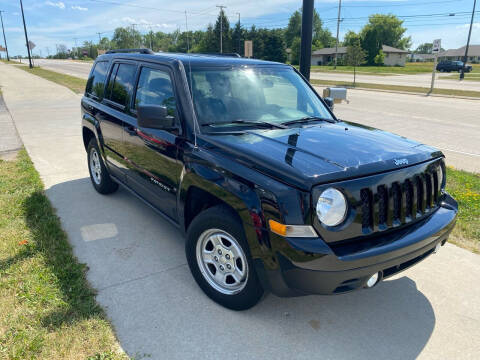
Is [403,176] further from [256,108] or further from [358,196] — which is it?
[256,108]

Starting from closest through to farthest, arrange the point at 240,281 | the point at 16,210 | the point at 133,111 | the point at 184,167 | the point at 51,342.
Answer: the point at 51,342 → the point at 240,281 → the point at 184,167 → the point at 133,111 → the point at 16,210

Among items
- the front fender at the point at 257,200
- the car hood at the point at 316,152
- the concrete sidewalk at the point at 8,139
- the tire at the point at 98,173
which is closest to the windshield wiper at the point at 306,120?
the car hood at the point at 316,152

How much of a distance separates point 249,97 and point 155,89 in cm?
94

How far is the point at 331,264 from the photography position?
2350 mm

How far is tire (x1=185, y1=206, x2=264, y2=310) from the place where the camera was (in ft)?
9.07

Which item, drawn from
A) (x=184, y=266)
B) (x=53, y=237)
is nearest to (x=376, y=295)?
(x=184, y=266)

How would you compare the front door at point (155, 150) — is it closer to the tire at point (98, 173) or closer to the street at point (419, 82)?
the tire at point (98, 173)

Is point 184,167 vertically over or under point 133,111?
under

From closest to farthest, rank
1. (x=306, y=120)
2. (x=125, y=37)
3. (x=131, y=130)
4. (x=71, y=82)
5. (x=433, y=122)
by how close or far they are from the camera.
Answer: (x=306, y=120) → (x=131, y=130) → (x=433, y=122) → (x=71, y=82) → (x=125, y=37)

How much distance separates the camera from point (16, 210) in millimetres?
4867

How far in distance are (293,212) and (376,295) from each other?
1.47 meters

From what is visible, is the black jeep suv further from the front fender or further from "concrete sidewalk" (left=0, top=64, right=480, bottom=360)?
"concrete sidewalk" (left=0, top=64, right=480, bottom=360)

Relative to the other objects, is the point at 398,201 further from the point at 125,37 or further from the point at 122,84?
the point at 125,37

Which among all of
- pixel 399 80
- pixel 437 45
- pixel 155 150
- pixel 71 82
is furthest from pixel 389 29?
pixel 155 150
